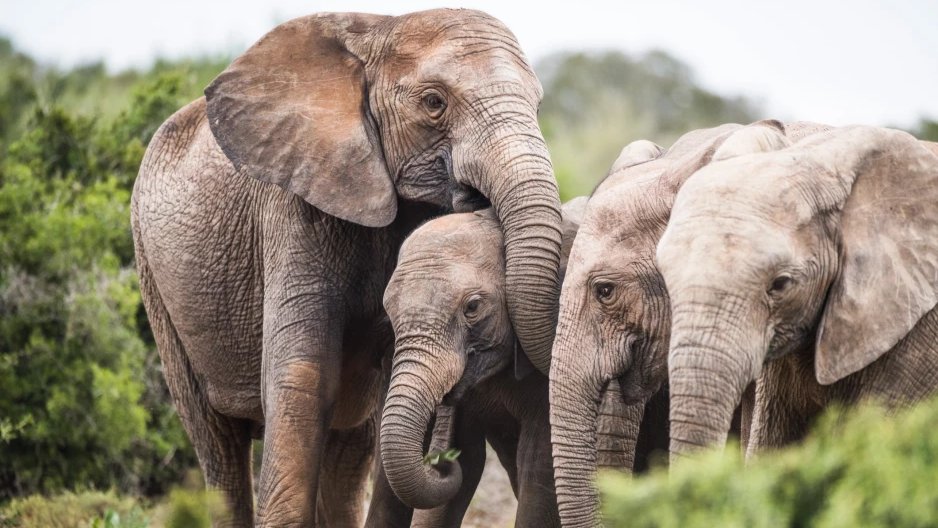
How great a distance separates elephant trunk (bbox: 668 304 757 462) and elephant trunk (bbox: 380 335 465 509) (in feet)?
4.89

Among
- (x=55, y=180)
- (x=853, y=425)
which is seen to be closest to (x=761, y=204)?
(x=853, y=425)

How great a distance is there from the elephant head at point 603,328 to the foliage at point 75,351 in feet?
18.2

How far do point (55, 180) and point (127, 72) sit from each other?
61.5 ft

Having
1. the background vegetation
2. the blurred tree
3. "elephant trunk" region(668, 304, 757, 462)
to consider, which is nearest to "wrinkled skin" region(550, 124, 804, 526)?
"elephant trunk" region(668, 304, 757, 462)

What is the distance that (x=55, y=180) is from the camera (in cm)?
1234

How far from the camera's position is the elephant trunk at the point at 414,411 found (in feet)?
20.7

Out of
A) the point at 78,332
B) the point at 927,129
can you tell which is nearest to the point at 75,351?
the point at 78,332

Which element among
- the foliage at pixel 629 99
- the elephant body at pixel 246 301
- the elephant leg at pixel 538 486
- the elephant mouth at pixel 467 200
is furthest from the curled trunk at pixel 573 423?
the foliage at pixel 629 99

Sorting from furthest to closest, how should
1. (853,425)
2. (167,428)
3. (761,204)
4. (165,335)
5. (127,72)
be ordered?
1. (127,72)
2. (167,428)
3. (165,335)
4. (761,204)
5. (853,425)

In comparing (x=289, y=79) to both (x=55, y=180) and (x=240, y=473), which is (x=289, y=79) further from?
(x=55, y=180)

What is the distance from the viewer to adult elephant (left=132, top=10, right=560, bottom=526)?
6789 mm

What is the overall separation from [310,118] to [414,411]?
170cm

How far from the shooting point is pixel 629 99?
4428 cm

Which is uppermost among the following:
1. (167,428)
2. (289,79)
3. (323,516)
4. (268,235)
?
(289,79)
